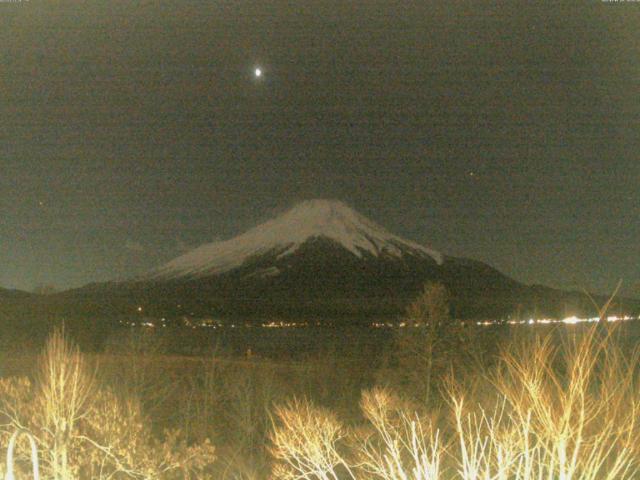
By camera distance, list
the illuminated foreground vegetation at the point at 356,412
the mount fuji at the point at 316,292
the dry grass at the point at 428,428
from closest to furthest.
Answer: the dry grass at the point at 428,428
the illuminated foreground vegetation at the point at 356,412
the mount fuji at the point at 316,292

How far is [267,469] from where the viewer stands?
1334 inches

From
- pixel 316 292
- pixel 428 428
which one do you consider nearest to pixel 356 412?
pixel 428 428

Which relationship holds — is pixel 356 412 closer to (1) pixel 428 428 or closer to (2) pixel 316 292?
(1) pixel 428 428

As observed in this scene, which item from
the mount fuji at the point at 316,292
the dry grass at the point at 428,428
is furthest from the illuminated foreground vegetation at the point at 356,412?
the mount fuji at the point at 316,292

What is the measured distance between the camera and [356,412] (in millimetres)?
47906

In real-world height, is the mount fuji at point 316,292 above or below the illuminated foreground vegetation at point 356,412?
above

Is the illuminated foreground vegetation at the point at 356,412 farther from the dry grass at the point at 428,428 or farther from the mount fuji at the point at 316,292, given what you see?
the mount fuji at the point at 316,292

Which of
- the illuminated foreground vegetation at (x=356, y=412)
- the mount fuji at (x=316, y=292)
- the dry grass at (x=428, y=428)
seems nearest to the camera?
the dry grass at (x=428, y=428)

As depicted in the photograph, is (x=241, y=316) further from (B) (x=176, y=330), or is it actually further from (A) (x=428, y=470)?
(A) (x=428, y=470)

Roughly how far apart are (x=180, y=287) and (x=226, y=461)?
14819cm

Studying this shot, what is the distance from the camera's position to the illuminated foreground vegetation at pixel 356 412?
693 centimetres

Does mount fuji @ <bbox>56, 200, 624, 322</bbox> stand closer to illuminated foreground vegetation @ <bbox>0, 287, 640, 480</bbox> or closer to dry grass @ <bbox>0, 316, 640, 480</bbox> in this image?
illuminated foreground vegetation @ <bbox>0, 287, 640, 480</bbox>

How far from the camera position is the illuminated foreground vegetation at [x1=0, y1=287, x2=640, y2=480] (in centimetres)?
693

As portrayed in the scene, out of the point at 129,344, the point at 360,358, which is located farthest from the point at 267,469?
the point at 360,358
